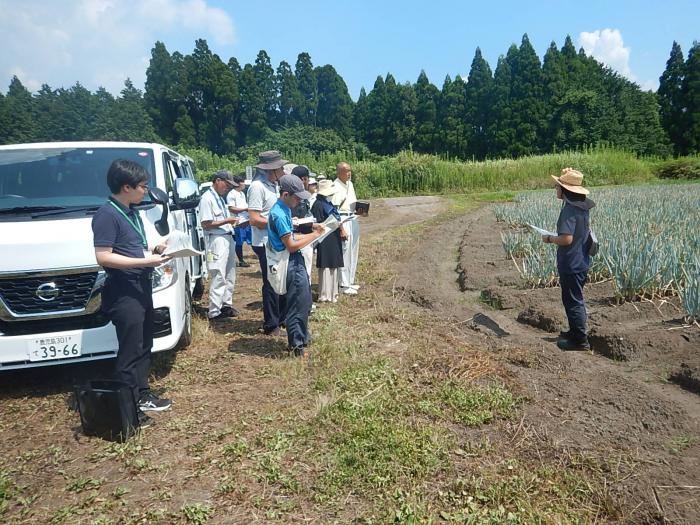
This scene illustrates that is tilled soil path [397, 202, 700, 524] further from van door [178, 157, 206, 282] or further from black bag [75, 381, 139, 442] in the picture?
van door [178, 157, 206, 282]

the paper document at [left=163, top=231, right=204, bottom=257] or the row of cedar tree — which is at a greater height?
the row of cedar tree

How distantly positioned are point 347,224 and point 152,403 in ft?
12.8

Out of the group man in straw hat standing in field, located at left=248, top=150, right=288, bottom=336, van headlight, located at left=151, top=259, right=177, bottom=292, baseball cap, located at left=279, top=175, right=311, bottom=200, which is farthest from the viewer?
man in straw hat standing in field, located at left=248, top=150, right=288, bottom=336

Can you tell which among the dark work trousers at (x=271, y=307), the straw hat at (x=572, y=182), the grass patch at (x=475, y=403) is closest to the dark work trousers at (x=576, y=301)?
the straw hat at (x=572, y=182)

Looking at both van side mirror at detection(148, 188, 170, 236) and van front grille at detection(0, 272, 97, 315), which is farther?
van side mirror at detection(148, 188, 170, 236)

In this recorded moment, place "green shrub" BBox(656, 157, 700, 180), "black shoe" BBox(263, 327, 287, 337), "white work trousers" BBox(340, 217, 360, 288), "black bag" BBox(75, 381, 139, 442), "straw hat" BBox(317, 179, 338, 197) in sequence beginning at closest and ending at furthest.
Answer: "black bag" BBox(75, 381, 139, 442) → "black shoe" BBox(263, 327, 287, 337) → "straw hat" BBox(317, 179, 338, 197) → "white work trousers" BBox(340, 217, 360, 288) → "green shrub" BBox(656, 157, 700, 180)

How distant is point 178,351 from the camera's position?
4.99m

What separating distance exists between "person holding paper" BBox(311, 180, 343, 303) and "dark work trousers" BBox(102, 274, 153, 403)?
2.97 m

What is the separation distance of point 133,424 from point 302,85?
59.1 meters

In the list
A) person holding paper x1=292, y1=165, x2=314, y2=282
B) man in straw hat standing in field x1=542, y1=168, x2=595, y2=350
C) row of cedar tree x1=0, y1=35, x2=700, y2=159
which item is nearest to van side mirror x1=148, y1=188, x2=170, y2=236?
person holding paper x1=292, y1=165, x2=314, y2=282

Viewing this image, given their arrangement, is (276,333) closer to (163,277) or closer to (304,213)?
(304,213)

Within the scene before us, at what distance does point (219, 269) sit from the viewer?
5.88m

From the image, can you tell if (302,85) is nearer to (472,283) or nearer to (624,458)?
(472,283)

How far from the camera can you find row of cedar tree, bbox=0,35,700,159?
37.7 metres
